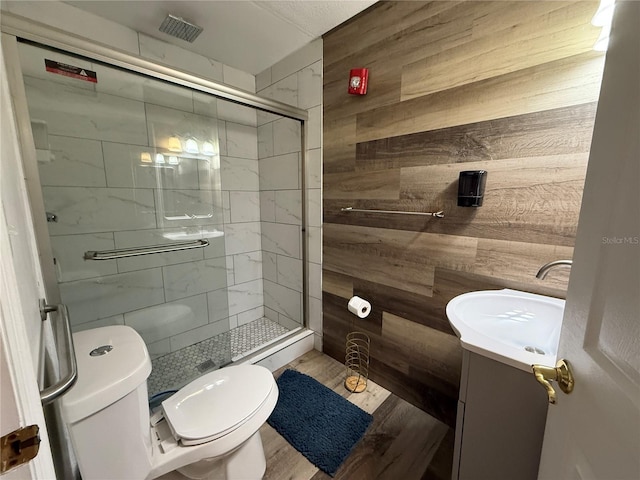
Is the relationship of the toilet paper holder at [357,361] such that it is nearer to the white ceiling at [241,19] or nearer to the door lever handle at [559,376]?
the door lever handle at [559,376]

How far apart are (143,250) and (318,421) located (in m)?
1.49

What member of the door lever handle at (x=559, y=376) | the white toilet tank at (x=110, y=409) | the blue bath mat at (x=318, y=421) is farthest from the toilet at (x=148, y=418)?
the door lever handle at (x=559, y=376)

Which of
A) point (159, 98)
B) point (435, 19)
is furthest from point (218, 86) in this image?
point (435, 19)

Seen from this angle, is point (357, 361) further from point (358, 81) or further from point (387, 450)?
point (358, 81)

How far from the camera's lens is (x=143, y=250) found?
1.68 m

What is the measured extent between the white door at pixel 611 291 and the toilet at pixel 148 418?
39.9 inches

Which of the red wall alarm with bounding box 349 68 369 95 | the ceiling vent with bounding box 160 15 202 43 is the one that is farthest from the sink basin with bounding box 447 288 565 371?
the ceiling vent with bounding box 160 15 202 43

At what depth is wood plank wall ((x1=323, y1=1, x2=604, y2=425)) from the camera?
99 centimetres

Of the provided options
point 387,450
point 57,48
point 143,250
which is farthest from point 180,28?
point 387,450

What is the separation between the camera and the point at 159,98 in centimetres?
165

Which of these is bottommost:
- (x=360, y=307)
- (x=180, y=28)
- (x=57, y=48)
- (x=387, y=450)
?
(x=387, y=450)

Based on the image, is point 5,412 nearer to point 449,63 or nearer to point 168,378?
point 168,378

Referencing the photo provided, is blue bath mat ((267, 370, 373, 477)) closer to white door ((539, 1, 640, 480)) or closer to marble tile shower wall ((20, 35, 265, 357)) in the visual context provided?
marble tile shower wall ((20, 35, 265, 357))

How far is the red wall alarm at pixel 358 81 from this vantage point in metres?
1.51
